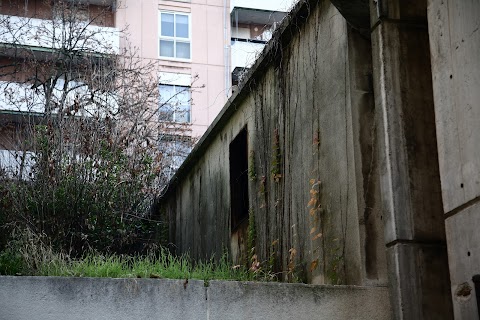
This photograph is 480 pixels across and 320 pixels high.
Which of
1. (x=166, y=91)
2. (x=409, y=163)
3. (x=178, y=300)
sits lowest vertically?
(x=178, y=300)

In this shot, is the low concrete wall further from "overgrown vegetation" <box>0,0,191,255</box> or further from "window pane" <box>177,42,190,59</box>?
"window pane" <box>177,42,190,59</box>

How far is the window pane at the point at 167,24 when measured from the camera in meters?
31.2

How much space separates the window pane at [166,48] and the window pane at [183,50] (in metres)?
0.31

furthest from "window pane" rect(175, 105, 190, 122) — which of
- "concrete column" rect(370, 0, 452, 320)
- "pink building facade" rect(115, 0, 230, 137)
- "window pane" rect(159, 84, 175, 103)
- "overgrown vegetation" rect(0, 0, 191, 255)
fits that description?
"concrete column" rect(370, 0, 452, 320)

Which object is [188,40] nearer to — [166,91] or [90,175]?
[166,91]

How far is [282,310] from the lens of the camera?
6965 millimetres

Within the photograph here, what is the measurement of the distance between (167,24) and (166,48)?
3.67 feet

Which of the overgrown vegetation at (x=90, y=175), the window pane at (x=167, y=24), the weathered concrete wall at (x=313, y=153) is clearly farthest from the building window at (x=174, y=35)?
the weathered concrete wall at (x=313, y=153)

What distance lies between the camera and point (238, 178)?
42.7ft

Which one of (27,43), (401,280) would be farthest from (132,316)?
(27,43)

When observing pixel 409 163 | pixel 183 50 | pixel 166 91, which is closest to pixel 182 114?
pixel 166 91

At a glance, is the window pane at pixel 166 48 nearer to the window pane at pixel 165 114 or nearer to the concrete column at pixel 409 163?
the window pane at pixel 165 114

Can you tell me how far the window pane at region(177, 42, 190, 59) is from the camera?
31.0 m

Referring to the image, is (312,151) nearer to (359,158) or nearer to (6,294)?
(359,158)
